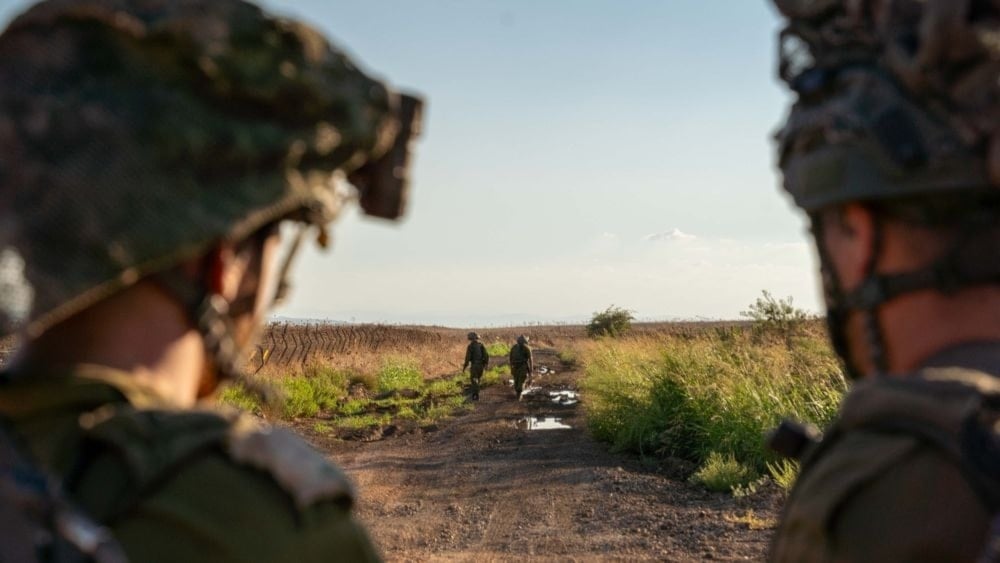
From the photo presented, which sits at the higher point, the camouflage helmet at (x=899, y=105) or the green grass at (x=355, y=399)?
the camouflage helmet at (x=899, y=105)

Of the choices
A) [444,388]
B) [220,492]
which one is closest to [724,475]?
[220,492]

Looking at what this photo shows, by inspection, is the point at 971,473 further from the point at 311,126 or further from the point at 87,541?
the point at 87,541

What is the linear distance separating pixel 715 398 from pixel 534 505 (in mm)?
3421

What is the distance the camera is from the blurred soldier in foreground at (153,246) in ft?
4.82

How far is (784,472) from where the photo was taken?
992 centimetres

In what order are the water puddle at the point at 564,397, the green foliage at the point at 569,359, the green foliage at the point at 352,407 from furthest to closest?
the green foliage at the point at 569,359 < the water puddle at the point at 564,397 < the green foliage at the point at 352,407

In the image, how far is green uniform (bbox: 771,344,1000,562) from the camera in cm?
160

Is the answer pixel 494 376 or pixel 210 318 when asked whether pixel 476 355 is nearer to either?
pixel 494 376

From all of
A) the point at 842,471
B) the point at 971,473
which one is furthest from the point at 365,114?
the point at 971,473

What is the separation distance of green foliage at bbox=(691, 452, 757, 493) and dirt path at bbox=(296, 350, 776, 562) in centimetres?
16

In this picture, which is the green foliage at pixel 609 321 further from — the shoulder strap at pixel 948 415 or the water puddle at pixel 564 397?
the shoulder strap at pixel 948 415

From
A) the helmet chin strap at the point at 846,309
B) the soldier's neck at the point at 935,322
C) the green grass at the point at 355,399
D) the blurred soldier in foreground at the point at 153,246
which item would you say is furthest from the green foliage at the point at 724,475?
the blurred soldier in foreground at the point at 153,246

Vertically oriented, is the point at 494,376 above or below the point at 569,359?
below

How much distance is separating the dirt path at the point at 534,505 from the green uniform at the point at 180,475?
22.4 ft
